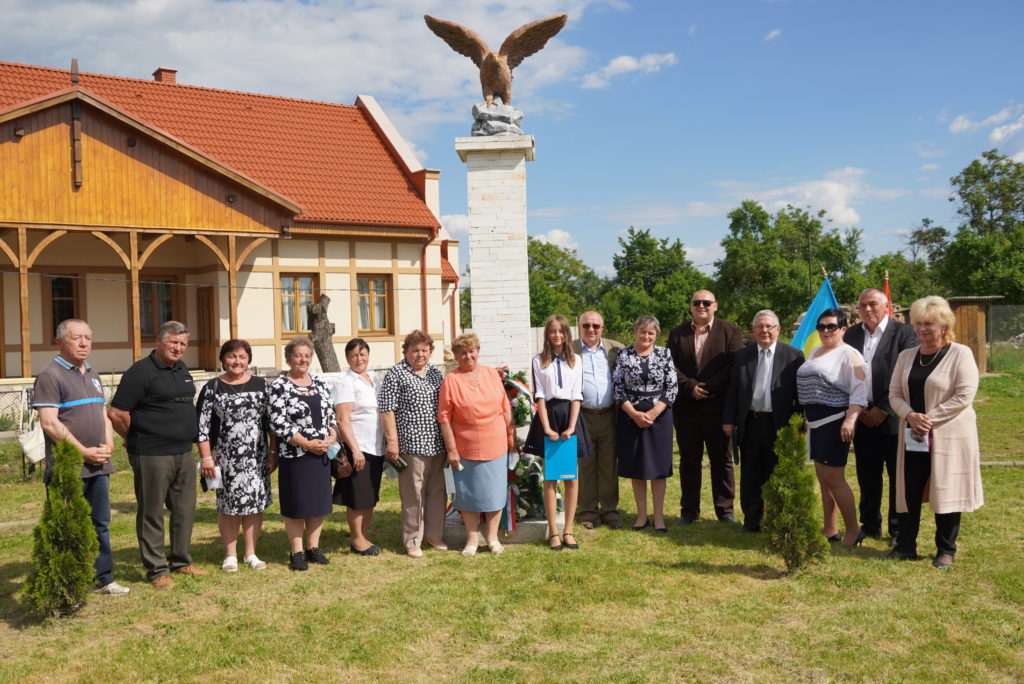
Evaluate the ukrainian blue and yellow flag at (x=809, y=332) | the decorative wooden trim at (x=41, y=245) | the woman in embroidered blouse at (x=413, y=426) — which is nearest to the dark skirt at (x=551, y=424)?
the woman in embroidered blouse at (x=413, y=426)

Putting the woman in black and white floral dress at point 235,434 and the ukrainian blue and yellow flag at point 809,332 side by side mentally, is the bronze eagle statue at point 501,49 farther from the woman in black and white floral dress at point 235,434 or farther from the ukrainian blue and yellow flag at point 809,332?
the ukrainian blue and yellow flag at point 809,332

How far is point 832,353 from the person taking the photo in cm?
584

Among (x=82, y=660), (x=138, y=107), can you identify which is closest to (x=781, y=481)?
(x=82, y=660)

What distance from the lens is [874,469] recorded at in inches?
240

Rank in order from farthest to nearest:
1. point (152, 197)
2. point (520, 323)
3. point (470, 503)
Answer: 1. point (152, 197)
2. point (520, 323)
3. point (470, 503)

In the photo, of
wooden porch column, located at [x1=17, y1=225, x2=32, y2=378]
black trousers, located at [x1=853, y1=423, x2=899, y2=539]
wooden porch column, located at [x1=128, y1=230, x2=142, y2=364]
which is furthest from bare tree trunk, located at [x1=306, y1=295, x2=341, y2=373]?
black trousers, located at [x1=853, y1=423, x2=899, y2=539]

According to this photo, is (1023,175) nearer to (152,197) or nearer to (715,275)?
(715,275)

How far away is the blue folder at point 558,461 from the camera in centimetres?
614

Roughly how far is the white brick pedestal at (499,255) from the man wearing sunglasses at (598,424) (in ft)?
6.51

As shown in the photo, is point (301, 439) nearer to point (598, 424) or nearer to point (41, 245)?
point (598, 424)

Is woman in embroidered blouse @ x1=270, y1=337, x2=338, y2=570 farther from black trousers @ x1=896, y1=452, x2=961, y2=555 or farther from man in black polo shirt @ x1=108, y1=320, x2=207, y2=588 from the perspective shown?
black trousers @ x1=896, y1=452, x2=961, y2=555

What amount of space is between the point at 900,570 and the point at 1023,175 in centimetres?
A: 4535

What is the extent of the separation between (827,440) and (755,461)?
691mm

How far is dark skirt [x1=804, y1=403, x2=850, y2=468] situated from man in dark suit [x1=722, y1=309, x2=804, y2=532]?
0.75 ft
